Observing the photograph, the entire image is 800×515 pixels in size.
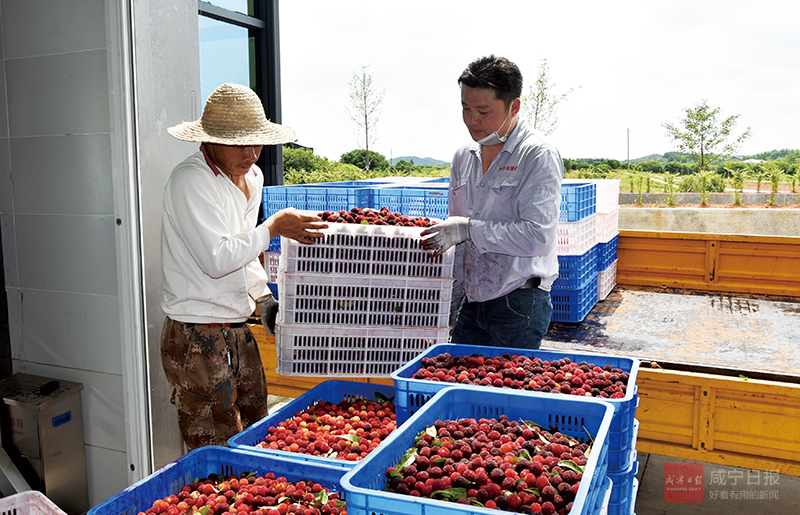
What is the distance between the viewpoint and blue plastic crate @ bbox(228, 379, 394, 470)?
203 cm

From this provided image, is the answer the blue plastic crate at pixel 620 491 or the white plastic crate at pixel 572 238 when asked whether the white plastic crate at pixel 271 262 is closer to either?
the white plastic crate at pixel 572 238

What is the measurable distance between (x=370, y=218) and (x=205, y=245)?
0.70 meters

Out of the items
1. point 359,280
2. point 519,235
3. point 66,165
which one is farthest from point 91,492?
point 519,235

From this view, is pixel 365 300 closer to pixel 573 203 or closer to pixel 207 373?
pixel 207 373

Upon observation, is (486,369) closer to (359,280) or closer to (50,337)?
(359,280)

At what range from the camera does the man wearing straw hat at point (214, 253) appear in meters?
2.24

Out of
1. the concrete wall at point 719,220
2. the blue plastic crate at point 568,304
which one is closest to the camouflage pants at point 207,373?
the blue plastic crate at point 568,304

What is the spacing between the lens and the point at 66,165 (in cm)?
293

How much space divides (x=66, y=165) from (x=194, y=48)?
866mm

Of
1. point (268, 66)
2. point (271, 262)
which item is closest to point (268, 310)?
point (271, 262)

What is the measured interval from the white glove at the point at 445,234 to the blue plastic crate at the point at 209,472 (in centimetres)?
93

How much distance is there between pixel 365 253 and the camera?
2432 mm

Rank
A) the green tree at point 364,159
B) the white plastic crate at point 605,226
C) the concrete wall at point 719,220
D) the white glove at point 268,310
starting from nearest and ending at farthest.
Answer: the white glove at point 268,310 < the white plastic crate at point 605,226 < the concrete wall at point 719,220 < the green tree at point 364,159

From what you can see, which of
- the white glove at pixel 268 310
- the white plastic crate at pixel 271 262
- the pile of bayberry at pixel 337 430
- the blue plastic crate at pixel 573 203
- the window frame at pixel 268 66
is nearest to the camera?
the pile of bayberry at pixel 337 430
